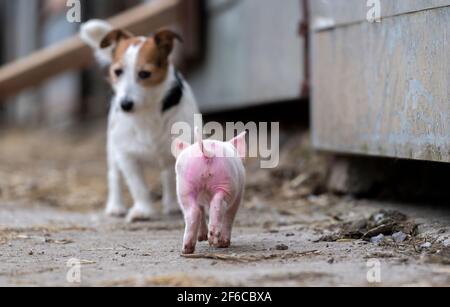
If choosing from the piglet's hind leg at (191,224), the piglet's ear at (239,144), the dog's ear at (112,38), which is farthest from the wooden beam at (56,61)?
the piglet's hind leg at (191,224)

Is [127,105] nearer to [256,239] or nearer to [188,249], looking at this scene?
[256,239]

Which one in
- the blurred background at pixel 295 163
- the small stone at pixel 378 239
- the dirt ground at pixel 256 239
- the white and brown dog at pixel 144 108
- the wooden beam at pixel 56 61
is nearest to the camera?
the dirt ground at pixel 256 239

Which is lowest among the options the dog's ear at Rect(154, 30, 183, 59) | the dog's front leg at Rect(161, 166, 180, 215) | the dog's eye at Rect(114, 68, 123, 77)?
the dog's front leg at Rect(161, 166, 180, 215)

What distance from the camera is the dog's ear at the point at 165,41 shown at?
523 cm

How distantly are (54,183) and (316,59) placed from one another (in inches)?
112

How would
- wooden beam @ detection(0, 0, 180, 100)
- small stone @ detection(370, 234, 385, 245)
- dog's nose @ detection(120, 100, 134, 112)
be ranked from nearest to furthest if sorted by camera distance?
small stone @ detection(370, 234, 385, 245) → dog's nose @ detection(120, 100, 134, 112) → wooden beam @ detection(0, 0, 180, 100)

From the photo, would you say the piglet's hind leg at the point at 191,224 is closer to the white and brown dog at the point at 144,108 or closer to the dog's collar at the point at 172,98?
the white and brown dog at the point at 144,108

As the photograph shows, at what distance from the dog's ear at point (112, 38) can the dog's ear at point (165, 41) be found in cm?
25

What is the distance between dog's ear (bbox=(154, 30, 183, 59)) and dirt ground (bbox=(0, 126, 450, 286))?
110cm

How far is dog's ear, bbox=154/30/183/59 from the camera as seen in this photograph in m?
5.23

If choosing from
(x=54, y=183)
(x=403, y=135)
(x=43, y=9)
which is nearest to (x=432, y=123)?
(x=403, y=135)

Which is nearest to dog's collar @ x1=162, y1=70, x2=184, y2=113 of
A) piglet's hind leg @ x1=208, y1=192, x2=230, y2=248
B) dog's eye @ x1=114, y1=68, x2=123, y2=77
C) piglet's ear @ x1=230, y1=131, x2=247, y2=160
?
dog's eye @ x1=114, y1=68, x2=123, y2=77

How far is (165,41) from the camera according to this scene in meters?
5.29

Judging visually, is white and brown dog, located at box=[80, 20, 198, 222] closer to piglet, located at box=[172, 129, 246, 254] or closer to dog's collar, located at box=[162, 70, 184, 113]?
dog's collar, located at box=[162, 70, 184, 113]
